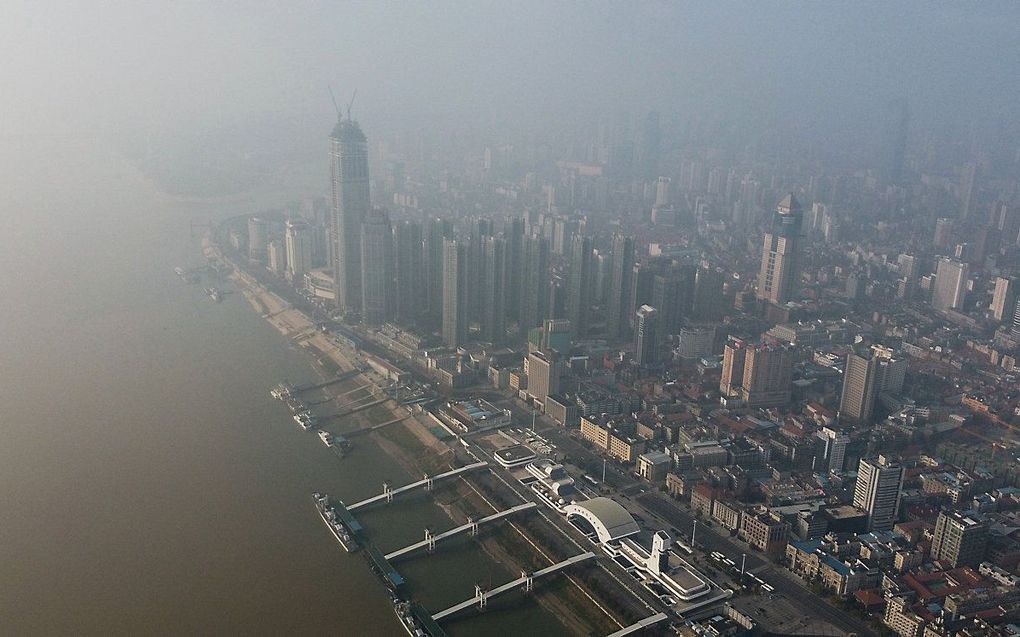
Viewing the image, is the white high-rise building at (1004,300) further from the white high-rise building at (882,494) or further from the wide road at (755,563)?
the wide road at (755,563)

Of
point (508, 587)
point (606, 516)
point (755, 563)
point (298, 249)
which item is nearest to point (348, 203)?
point (298, 249)

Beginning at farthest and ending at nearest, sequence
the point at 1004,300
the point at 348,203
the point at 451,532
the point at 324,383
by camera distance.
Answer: the point at 1004,300 → the point at 348,203 → the point at 324,383 → the point at 451,532

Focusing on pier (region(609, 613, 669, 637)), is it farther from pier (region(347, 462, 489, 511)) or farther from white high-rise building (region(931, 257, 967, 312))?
white high-rise building (region(931, 257, 967, 312))

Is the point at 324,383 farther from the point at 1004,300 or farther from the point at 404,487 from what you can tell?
the point at 1004,300

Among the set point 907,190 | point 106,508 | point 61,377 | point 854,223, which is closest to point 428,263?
point 61,377

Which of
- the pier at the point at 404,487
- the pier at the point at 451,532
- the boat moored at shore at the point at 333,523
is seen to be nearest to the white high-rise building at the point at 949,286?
the pier at the point at 404,487

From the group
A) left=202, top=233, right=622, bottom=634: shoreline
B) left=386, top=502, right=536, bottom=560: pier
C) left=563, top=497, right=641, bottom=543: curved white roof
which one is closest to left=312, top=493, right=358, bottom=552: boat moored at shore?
left=386, top=502, right=536, bottom=560: pier
